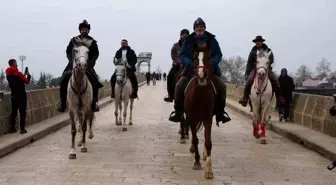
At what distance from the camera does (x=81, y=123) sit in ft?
36.4

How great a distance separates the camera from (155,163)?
30.6ft

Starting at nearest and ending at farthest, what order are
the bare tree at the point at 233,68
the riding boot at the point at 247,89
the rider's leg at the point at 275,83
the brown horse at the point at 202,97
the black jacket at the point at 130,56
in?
1. the brown horse at the point at 202,97
2. the rider's leg at the point at 275,83
3. the riding boot at the point at 247,89
4. the black jacket at the point at 130,56
5. the bare tree at the point at 233,68

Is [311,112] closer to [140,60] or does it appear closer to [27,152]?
[27,152]

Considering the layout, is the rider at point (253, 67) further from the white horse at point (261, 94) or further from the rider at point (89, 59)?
the rider at point (89, 59)

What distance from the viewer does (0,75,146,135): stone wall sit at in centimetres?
1235

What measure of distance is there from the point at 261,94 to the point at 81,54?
5390 millimetres

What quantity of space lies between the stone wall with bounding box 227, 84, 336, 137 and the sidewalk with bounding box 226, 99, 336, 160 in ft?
0.70

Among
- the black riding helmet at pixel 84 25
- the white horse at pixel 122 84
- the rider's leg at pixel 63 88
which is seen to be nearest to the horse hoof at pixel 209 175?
the rider's leg at pixel 63 88

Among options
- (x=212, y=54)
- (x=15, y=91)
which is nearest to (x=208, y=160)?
(x=212, y=54)

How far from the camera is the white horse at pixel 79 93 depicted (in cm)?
984

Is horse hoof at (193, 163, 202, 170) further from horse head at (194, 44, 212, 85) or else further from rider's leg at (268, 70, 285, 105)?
rider's leg at (268, 70, 285, 105)

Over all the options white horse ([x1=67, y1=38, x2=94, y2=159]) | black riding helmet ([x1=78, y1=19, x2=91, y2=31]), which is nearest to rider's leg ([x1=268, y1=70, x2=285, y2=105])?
white horse ([x1=67, y1=38, x2=94, y2=159])

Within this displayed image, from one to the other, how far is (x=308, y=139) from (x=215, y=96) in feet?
14.4

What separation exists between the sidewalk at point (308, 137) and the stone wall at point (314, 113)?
0.21 meters
